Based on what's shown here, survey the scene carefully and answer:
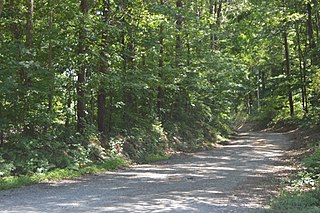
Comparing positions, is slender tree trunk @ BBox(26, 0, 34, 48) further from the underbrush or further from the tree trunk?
the underbrush

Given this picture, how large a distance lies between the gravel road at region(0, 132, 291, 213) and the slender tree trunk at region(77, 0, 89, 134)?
2.97m

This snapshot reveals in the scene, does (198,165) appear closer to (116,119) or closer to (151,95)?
(116,119)

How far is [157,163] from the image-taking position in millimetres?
16156

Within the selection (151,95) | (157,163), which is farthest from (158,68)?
(157,163)

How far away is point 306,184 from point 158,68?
36.1 feet

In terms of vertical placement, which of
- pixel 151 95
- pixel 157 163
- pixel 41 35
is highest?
pixel 41 35

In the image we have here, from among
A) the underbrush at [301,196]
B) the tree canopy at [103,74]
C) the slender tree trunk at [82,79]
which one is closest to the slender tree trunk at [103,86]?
the tree canopy at [103,74]

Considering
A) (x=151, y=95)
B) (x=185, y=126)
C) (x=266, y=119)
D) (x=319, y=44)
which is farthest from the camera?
(x=266, y=119)

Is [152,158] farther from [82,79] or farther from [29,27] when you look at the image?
[29,27]

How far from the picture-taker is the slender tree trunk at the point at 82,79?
14297 mm

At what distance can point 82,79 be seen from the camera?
14953 mm

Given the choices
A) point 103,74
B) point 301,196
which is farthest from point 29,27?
point 301,196

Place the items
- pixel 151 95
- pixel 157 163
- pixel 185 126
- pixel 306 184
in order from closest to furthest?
1. pixel 306 184
2. pixel 157 163
3. pixel 151 95
4. pixel 185 126

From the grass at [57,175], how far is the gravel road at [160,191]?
0.40 m
